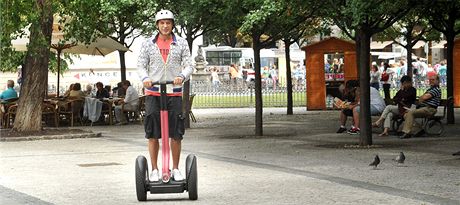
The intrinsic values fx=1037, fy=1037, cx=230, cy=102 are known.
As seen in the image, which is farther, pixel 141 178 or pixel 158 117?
pixel 158 117

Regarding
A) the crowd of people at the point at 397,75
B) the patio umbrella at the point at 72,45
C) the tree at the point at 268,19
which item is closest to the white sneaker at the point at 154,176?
the tree at the point at 268,19

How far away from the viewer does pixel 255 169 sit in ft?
46.8

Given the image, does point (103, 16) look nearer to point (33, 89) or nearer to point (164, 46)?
point (33, 89)

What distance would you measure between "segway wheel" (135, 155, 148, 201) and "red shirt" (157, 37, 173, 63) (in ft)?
3.56

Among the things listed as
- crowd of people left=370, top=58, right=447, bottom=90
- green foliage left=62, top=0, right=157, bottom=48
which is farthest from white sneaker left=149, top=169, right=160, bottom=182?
crowd of people left=370, top=58, right=447, bottom=90

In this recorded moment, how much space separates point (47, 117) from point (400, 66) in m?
31.2

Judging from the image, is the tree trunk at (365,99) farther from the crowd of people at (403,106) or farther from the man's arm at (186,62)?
the man's arm at (186,62)

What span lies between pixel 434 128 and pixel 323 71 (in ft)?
40.5

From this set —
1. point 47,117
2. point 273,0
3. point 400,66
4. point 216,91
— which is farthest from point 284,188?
point 400,66

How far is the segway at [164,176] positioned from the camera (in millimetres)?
10523

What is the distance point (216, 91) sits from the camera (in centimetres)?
Answer: 4281

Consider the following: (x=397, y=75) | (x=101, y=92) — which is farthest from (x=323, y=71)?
(x=397, y=75)

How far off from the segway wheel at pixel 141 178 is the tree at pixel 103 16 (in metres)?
12.0

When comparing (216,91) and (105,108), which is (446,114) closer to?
(105,108)
